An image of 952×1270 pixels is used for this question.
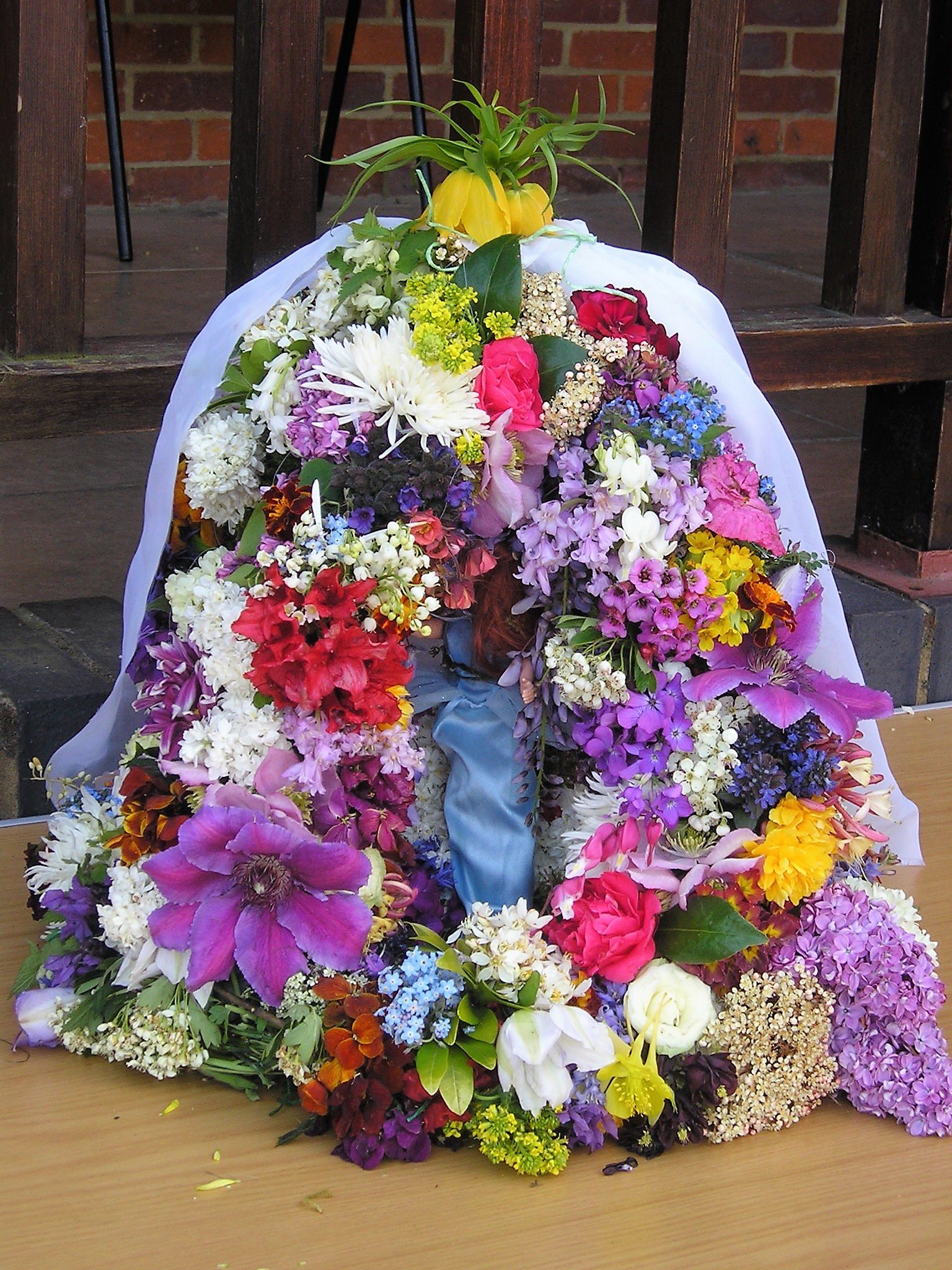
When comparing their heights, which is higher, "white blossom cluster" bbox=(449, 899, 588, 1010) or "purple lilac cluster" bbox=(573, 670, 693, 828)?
"purple lilac cluster" bbox=(573, 670, 693, 828)

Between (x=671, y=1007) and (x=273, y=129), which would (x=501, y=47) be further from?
(x=671, y=1007)

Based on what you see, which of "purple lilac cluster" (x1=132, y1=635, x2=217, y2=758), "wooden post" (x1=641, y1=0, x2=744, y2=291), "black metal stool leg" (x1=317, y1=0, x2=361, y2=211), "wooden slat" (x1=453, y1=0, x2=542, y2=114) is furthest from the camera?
"black metal stool leg" (x1=317, y1=0, x2=361, y2=211)

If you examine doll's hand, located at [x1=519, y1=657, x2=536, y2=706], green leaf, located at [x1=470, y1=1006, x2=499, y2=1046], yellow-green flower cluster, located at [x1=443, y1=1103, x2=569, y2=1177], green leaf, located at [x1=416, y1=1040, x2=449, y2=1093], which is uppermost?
doll's hand, located at [x1=519, y1=657, x2=536, y2=706]

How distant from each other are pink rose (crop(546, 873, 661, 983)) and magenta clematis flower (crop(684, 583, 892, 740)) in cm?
18

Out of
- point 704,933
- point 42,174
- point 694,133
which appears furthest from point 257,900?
point 694,133

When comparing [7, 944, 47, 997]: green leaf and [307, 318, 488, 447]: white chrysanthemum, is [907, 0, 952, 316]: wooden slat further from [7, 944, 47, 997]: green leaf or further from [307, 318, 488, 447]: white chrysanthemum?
[7, 944, 47, 997]: green leaf

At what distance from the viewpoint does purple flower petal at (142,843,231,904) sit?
125 cm

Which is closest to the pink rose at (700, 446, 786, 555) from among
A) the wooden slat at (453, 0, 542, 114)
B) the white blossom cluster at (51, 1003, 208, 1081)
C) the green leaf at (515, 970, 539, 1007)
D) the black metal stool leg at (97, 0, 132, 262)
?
the green leaf at (515, 970, 539, 1007)

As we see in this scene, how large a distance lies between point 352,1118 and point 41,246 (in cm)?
107

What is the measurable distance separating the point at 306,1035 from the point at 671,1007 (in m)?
0.30

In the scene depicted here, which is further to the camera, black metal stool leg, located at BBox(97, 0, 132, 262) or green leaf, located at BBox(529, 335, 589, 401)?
black metal stool leg, located at BBox(97, 0, 132, 262)

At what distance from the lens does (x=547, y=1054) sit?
122 centimetres

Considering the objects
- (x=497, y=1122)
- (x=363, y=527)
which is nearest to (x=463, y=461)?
(x=363, y=527)

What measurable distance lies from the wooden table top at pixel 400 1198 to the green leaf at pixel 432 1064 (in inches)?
3.2
